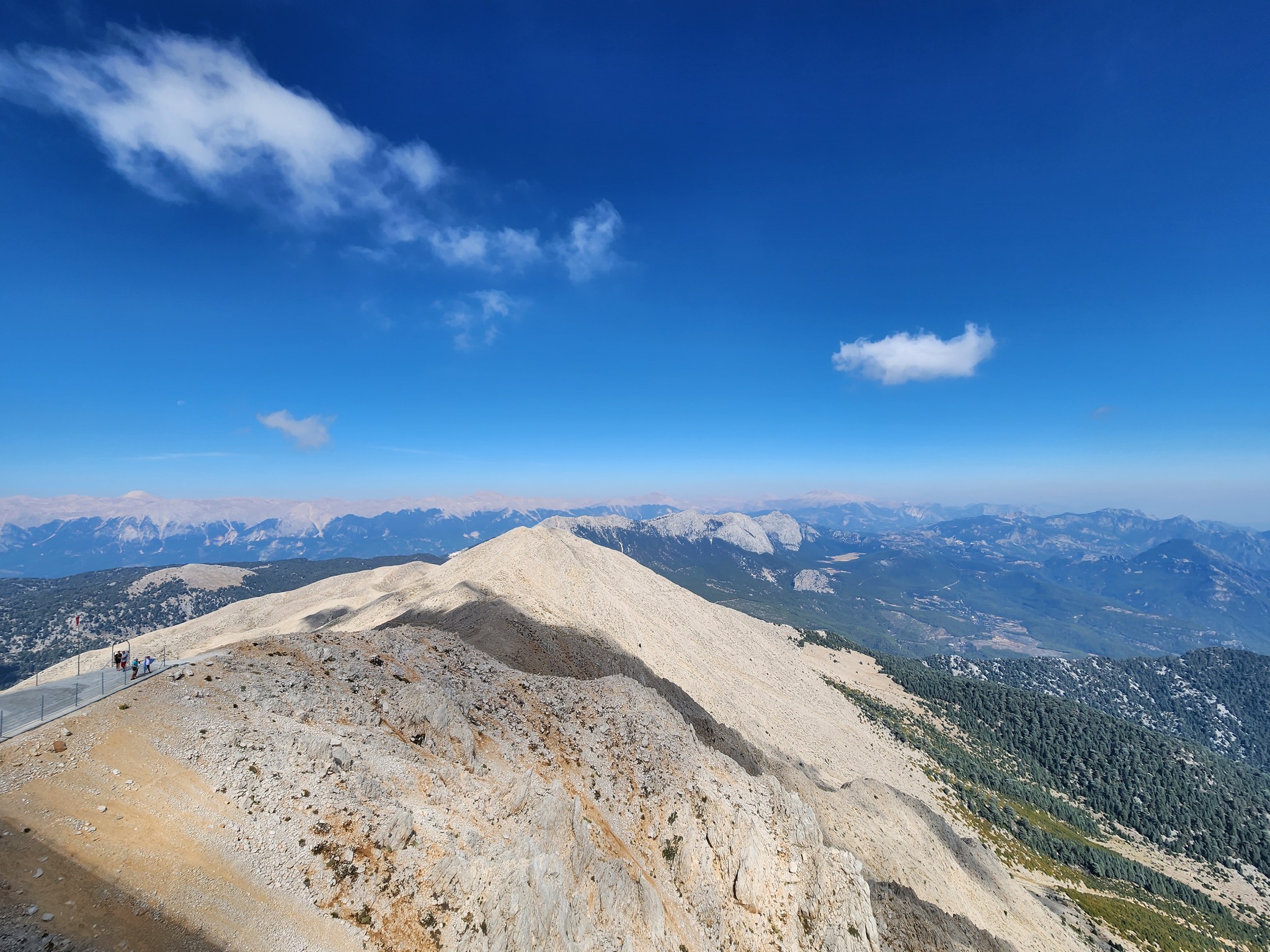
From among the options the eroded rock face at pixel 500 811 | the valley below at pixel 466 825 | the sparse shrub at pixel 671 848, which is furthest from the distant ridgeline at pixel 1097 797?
the sparse shrub at pixel 671 848

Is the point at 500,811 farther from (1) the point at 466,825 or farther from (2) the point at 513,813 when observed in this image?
(1) the point at 466,825

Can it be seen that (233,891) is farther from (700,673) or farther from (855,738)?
(855,738)

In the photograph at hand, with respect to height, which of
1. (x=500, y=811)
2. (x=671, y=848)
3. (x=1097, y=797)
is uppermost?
(x=500, y=811)

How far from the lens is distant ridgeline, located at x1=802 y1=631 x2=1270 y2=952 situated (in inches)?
3415

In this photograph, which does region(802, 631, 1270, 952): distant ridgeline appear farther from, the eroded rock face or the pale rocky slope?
the eroded rock face

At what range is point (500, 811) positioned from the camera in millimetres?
29609

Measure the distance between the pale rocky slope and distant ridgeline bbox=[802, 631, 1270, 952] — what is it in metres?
43.5

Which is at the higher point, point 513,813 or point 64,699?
point 64,699

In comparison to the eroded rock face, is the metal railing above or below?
above

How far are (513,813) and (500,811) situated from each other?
0.75 meters

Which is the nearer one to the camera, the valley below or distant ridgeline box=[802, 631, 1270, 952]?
the valley below

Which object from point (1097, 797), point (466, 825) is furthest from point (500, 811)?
point (1097, 797)

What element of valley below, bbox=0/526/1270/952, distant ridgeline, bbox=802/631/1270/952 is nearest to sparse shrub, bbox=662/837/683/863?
valley below, bbox=0/526/1270/952

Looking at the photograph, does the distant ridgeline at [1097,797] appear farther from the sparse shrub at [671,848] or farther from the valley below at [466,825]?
the sparse shrub at [671,848]
